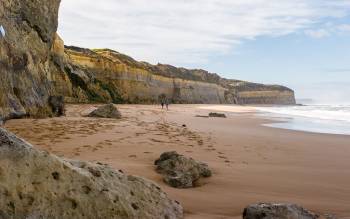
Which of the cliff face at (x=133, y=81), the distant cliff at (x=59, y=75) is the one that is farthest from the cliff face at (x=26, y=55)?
the cliff face at (x=133, y=81)

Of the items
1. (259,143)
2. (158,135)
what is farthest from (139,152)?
(259,143)

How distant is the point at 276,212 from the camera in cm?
334

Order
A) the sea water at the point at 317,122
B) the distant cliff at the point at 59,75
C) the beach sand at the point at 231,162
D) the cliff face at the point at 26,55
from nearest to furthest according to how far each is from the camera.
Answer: the beach sand at the point at 231,162
the cliff face at the point at 26,55
the distant cliff at the point at 59,75
the sea water at the point at 317,122

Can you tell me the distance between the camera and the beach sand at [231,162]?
14.3 ft

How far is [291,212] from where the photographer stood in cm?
336

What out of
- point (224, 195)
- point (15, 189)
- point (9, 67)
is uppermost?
point (9, 67)

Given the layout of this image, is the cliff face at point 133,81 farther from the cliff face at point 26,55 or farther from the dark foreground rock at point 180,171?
the dark foreground rock at point 180,171

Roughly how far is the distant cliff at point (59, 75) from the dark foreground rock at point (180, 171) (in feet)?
22.6

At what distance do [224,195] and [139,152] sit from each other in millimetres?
3007

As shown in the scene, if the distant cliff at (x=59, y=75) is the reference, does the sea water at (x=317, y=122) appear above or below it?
below

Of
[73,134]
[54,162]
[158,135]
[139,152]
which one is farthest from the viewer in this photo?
[158,135]

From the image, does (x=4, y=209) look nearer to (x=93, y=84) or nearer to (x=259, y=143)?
(x=259, y=143)

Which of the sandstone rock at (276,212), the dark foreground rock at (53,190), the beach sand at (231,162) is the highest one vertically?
the dark foreground rock at (53,190)

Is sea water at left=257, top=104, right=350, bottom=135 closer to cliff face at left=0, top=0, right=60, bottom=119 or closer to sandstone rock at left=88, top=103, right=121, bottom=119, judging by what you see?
sandstone rock at left=88, top=103, right=121, bottom=119
